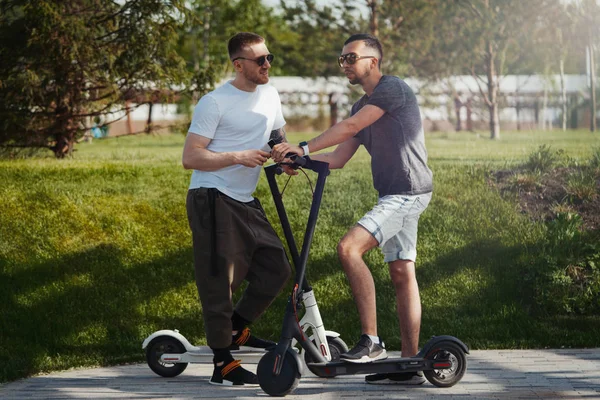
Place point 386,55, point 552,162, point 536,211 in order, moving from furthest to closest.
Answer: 1. point 386,55
2. point 552,162
3. point 536,211

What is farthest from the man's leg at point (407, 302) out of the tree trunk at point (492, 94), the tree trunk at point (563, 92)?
the tree trunk at point (492, 94)

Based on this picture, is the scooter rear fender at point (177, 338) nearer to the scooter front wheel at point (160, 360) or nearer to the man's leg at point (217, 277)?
the scooter front wheel at point (160, 360)

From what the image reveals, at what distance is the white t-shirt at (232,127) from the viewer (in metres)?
4.66

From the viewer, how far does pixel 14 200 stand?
8406 mm

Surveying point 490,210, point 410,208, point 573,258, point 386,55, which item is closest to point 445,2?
point 386,55

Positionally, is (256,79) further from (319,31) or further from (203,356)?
(319,31)

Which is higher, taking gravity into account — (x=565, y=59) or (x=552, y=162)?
(x=565, y=59)

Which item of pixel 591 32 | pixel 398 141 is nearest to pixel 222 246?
pixel 398 141

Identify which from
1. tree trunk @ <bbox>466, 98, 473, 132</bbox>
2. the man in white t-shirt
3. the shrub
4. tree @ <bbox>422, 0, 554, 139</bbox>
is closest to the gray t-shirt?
the man in white t-shirt

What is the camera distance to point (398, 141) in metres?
Result: 4.64

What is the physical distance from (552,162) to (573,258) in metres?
2.03

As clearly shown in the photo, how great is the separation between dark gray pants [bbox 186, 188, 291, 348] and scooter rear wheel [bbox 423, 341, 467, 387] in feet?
3.27

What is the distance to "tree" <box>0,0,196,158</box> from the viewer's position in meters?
10.8

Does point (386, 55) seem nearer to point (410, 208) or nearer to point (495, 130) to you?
point (495, 130)
